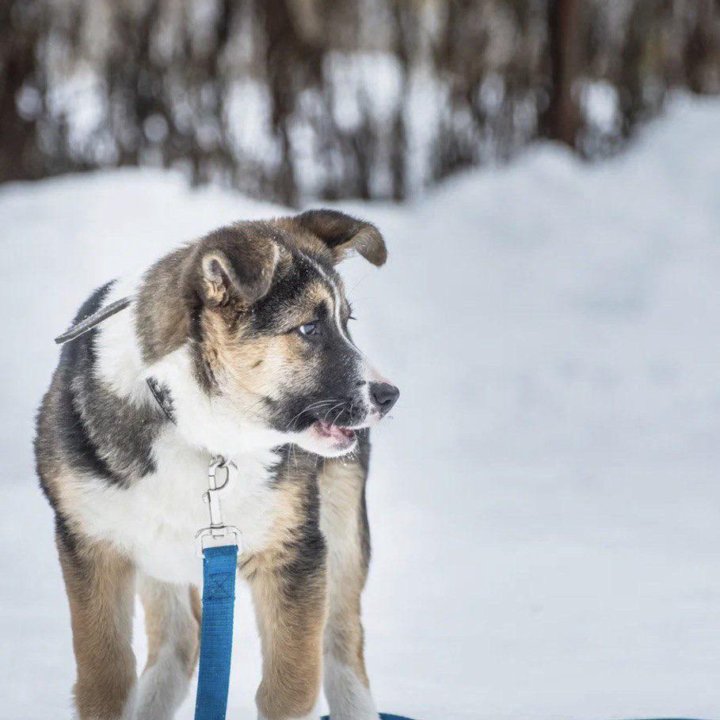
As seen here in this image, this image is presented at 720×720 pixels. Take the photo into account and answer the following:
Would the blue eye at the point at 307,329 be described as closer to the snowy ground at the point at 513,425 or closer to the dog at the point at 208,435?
the dog at the point at 208,435

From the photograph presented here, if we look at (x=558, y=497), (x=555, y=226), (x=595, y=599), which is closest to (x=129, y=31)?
(x=555, y=226)

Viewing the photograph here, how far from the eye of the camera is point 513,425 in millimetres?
8359

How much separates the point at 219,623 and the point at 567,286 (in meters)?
7.06

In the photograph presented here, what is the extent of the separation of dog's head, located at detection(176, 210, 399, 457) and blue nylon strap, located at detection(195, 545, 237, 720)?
1.28 feet

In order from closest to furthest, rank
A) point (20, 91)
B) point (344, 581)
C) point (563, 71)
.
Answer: point (344, 581)
point (20, 91)
point (563, 71)

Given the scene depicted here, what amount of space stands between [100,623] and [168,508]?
416 mm

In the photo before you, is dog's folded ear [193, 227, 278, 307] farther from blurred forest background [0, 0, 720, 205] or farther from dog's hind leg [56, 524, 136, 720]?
blurred forest background [0, 0, 720, 205]

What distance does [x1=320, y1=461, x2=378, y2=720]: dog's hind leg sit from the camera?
4.02 meters

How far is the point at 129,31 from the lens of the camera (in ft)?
36.3

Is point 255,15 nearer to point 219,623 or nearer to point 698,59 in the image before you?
point 698,59

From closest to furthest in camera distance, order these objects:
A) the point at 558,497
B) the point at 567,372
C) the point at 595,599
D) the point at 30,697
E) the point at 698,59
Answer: the point at 30,697, the point at 595,599, the point at 558,497, the point at 567,372, the point at 698,59

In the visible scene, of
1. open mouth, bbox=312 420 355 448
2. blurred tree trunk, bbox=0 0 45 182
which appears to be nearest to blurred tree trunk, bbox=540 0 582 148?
blurred tree trunk, bbox=0 0 45 182

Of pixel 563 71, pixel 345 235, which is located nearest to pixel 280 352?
pixel 345 235

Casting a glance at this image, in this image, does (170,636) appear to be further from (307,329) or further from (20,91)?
(20,91)
